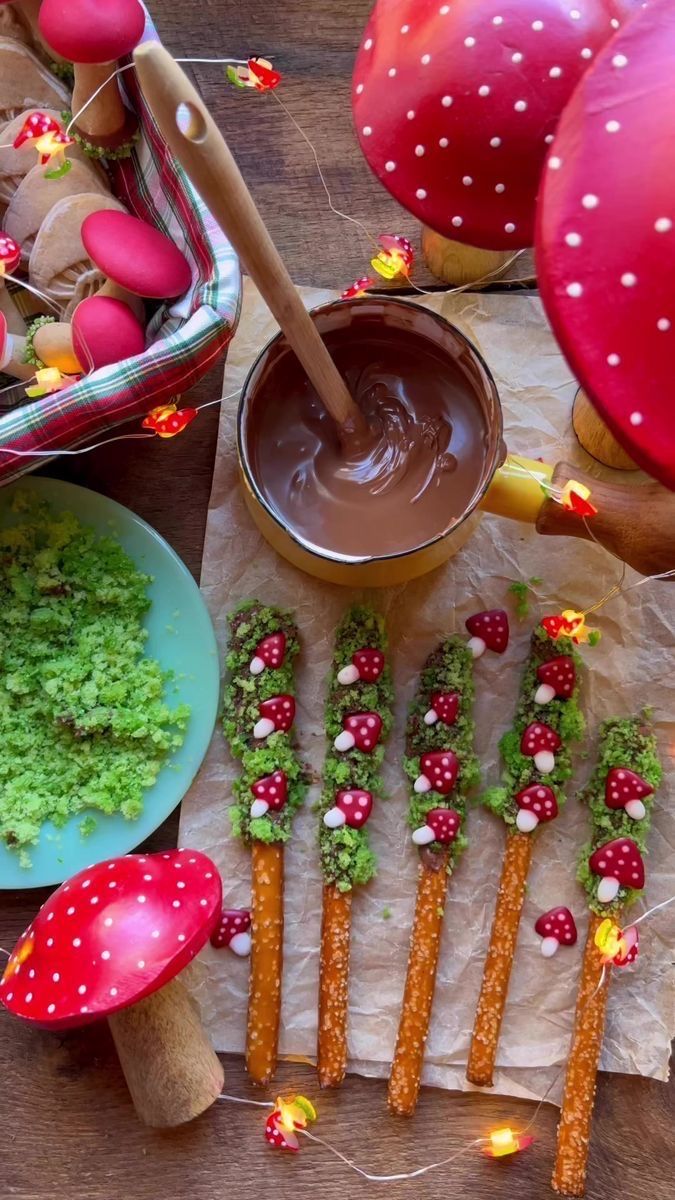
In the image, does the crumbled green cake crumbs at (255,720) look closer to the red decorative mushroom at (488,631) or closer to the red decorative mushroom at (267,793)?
the red decorative mushroom at (267,793)

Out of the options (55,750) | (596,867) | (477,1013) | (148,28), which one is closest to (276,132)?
(148,28)

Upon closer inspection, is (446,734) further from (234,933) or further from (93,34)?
(93,34)

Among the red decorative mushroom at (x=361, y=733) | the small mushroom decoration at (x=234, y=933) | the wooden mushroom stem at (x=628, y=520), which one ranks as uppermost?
the wooden mushroom stem at (x=628, y=520)


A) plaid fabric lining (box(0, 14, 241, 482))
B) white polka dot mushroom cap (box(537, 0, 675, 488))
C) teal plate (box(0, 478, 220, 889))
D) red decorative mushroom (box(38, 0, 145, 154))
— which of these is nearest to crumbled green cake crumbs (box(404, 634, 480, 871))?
teal plate (box(0, 478, 220, 889))

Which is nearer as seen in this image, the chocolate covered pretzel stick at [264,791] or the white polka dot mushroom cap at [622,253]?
the white polka dot mushroom cap at [622,253]

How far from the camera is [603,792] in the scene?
3.53 ft

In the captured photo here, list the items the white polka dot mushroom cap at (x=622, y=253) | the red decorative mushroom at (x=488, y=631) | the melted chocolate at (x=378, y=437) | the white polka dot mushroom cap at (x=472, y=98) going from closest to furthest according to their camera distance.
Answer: the white polka dot mushroom cap at (x=622, y=253) < the white polka dot mushroom cap at (x=472, y=98) < the melted chocolate at (x=378, y=437) < the red decorative mushroom at (x=488, y=631)

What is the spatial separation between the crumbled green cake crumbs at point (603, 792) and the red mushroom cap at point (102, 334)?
631 millimetres

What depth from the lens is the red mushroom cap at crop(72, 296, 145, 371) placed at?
948 millimetres

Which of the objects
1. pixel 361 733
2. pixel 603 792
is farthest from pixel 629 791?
pixel 361 733

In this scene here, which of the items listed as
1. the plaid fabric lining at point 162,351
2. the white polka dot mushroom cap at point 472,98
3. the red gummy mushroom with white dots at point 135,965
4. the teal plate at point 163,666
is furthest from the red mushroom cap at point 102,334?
the red gummy mushroom with white dots at point 135,965

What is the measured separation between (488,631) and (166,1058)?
1.78 ft

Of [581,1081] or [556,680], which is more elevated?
[556,680]

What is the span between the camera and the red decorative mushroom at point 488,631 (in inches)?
43.4
